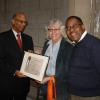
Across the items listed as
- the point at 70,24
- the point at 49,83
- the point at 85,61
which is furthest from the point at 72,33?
the point at 49,83

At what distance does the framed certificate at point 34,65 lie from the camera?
10.4 ft

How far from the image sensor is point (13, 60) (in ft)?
11.5

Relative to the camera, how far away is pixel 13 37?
3.58m

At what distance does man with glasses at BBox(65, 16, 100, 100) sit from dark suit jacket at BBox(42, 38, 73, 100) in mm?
327

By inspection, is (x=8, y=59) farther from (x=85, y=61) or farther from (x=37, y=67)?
(x=85, y=61)

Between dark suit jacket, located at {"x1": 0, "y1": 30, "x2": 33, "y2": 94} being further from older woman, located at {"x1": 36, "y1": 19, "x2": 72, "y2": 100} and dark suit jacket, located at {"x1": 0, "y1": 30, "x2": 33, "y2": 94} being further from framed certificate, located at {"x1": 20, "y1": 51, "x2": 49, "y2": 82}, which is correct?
older woman, located at {"x1": 36, "y1": 19, "x2": 72, "y2": 100}

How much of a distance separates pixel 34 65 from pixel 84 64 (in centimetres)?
76

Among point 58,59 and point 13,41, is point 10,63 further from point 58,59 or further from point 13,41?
point 58,59

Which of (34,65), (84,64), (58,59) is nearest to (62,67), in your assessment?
(58,59)

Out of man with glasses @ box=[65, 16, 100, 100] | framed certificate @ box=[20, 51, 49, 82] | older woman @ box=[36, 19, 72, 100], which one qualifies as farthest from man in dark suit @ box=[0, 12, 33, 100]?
man with glasses @ box=[65, 16, 100, 100]

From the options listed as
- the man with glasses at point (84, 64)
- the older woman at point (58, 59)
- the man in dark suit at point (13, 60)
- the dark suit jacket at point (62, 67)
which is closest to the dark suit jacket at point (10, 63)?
the man in dark suit at point (13, 60)

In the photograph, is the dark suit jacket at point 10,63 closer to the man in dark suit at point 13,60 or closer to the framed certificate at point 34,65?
the man in dark suit at point 13,60

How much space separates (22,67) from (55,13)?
4.11ft

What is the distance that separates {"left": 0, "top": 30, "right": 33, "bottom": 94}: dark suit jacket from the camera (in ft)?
11.5
